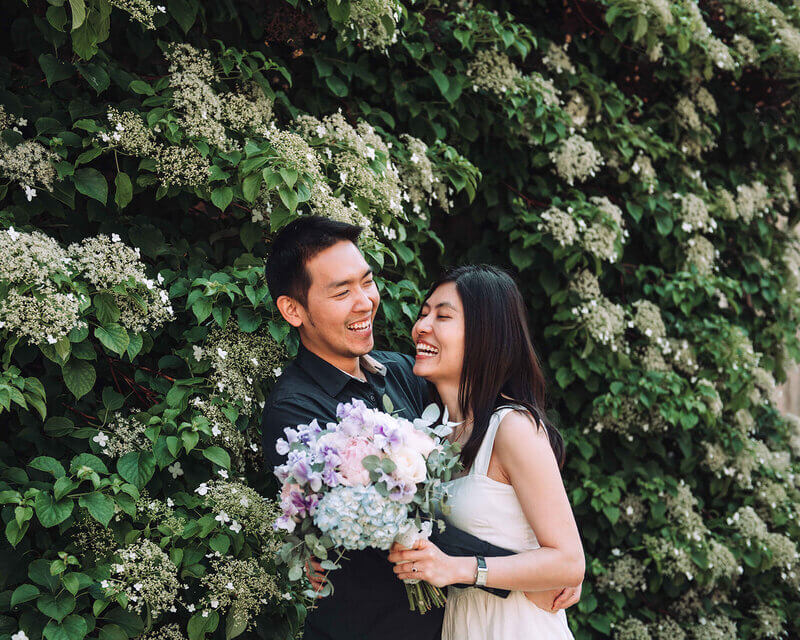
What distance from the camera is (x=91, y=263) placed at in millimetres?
2506

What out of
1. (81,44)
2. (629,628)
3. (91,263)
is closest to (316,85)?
(81,44)

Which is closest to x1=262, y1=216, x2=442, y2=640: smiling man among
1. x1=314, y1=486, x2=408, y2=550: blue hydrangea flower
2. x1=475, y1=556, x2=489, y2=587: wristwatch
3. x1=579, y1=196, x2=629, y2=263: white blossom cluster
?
x1=475, y1=556, x2=489, y2=587: wristwatch

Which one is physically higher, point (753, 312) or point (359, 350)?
point (359, 350)

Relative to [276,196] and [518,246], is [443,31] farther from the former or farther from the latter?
[276,196]

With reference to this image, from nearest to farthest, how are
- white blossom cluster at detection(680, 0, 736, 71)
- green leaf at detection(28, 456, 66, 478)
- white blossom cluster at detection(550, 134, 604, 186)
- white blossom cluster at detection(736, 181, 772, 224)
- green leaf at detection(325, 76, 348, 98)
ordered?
green leaf at detection(28, 456, 66, 478) < green leaf at detection(325, 76, 348, 98) < white blossom cluster at detection(550, 134, 604, 186) < white blossom cluster at detection(680, 0, 736, 71) < white blossom cluster at detection(736, 181, 772, 224)

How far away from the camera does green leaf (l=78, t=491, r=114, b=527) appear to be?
7.51 feet

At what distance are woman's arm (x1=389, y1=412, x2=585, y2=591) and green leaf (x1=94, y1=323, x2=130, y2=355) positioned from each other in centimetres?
123

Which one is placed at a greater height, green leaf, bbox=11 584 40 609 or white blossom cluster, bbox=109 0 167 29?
white blossom cluster, bbox=109 0 167 29

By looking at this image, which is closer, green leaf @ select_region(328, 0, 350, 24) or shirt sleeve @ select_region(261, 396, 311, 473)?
shirt sleeve @ select_region(261, 396, 311, 473)

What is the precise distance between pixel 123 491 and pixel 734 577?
3787 millimetres

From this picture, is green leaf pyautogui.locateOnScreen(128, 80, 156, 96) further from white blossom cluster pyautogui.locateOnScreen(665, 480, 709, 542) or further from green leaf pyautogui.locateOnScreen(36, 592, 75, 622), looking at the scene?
white blossom cluster pyautogui.locateOnScreen(665, 480, 709, 542)

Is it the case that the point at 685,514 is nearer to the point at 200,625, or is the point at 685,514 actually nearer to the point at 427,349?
the point at 427,349

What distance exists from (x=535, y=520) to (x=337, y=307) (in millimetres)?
899

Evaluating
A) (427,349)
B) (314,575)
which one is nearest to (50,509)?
(314,575)
